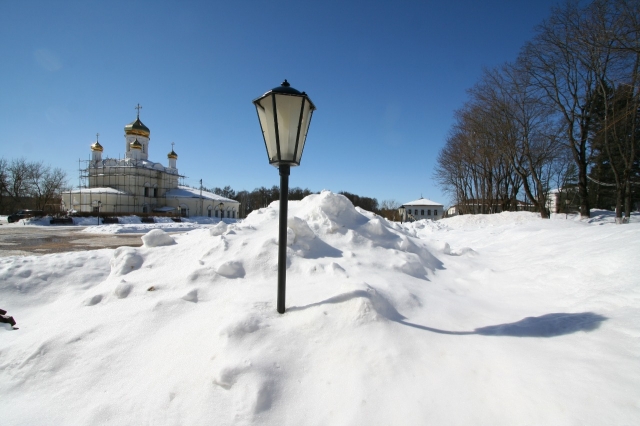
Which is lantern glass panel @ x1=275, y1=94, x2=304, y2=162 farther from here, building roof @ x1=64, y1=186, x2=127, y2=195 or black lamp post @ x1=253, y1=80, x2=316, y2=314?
building roof @ x1=64, y1=186, x2=127, y2=195

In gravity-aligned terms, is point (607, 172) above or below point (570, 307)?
above

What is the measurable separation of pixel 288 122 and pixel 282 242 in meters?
1.18

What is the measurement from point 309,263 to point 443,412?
7.92 ft

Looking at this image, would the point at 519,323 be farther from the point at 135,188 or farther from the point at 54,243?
the point at 135,188

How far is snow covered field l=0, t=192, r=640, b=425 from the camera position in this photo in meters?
1.91

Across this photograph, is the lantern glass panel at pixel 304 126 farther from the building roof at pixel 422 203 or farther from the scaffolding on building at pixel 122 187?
the building roof at pixel 422 203

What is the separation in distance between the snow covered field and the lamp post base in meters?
0.17

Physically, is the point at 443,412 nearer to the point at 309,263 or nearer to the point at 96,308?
the point at 309,263

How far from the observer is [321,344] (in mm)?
2404

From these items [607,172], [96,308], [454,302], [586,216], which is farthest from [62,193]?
[607,172]

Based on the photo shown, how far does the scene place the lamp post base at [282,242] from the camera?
285 cm

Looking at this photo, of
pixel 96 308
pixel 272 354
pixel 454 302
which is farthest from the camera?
pixel 454 302

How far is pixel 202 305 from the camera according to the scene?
3.07m

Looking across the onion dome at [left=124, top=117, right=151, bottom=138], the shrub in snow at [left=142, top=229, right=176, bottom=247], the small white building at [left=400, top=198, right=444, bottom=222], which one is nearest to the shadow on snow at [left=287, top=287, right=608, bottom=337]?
the shrub in snow at [left=142, top=229, right=176, bottom=247]
